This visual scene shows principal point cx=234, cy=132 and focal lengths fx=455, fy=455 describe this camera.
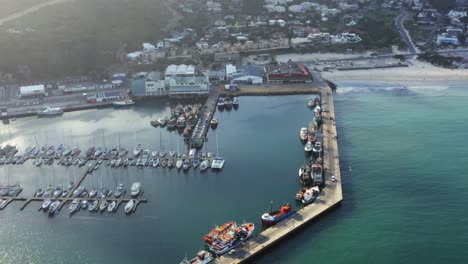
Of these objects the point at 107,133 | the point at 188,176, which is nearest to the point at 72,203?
the point at 188,176

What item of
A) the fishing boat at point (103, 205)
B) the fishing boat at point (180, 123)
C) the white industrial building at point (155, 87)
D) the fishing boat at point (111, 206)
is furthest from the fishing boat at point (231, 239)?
the white industrial building at point (155, 87)

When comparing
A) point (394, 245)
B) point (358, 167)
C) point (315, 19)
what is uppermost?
point (315, 19)

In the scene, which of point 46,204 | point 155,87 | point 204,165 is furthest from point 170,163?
point 155,87

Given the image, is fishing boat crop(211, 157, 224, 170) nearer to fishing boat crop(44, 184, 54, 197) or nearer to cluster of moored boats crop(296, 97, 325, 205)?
cluster of moored boats crop(296, 97, 325, 205)

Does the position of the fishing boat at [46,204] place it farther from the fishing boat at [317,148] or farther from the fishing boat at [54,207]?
the fishing boat at [317,148]

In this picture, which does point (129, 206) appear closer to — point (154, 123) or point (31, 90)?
point (154, 123)

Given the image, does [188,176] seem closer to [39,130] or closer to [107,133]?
[107,133]
